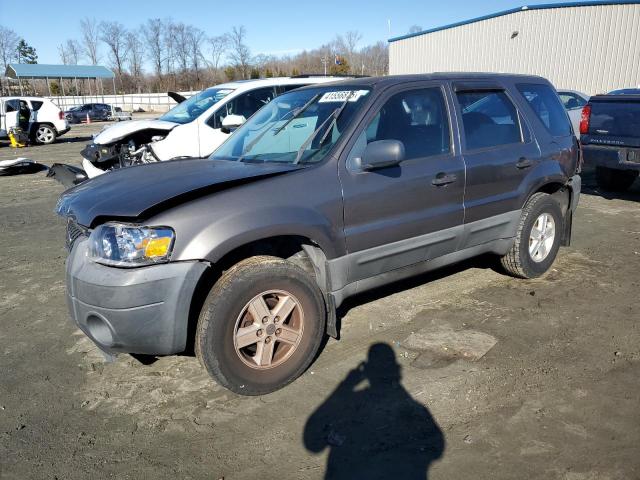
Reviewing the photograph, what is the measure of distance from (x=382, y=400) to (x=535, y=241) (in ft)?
8.74

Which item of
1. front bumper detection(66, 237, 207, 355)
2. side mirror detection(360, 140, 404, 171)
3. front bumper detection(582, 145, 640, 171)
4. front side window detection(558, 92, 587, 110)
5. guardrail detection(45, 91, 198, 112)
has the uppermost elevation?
guardrail detection(45, 91, 198, 112)

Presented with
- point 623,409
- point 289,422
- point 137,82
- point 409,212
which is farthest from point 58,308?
point 137,82

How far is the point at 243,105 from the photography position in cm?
896

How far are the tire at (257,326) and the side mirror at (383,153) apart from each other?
34.0 inches

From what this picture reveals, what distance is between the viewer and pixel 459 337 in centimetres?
389

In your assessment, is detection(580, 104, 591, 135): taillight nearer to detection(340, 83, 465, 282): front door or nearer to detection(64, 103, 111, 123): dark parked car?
detection(340, 83, 465, 282): front door

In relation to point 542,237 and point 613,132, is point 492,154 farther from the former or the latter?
point 613,132

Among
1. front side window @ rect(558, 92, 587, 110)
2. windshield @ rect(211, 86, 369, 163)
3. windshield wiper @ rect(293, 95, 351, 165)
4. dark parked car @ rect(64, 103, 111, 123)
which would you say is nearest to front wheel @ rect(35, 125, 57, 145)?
dark parked car @ rect(64, 103, 111, 123)

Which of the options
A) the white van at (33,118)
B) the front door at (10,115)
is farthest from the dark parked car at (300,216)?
the white van at (33,118)

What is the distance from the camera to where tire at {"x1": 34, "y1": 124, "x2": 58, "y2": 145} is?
2138 cm

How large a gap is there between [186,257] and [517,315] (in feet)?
9.03

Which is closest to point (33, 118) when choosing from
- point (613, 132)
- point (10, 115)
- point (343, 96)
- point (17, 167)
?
point (10, 115)

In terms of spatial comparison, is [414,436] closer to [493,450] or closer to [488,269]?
[493,450]

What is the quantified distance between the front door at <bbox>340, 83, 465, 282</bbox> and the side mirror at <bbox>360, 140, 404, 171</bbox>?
0.11m
